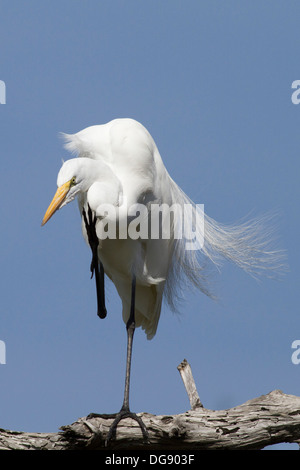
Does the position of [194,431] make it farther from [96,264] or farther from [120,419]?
[96,264]

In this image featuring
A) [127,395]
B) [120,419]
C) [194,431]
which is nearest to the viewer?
[194,431]

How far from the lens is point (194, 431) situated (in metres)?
5.36

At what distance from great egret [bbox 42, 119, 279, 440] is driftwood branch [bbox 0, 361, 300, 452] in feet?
0.28

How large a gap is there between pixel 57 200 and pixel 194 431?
159 cm

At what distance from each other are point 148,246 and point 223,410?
1.30 metres

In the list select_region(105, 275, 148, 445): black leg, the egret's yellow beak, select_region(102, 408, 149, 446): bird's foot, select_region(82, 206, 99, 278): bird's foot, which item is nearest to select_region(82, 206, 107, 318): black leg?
select_region(82, 206, 99, 278): bird's foot

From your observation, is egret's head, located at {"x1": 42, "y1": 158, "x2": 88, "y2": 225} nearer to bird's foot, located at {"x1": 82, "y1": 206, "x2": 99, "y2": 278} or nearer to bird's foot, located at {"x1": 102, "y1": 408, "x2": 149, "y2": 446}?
bird's foot, located at {"x1": 82, "y1": 206, "x2": 99, "y2": 278}

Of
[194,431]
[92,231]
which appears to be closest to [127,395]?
[194,431]

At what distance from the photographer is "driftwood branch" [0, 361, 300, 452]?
515 centimetres

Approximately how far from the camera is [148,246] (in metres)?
6.26

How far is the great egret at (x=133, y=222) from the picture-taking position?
5.69m

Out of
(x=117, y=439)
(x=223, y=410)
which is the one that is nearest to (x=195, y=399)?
(x=223, y=410)

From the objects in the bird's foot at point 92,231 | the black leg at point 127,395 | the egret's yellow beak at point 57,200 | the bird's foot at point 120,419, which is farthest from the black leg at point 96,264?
the bird's foot at point 120,419

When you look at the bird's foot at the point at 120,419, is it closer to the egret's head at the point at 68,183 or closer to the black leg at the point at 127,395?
the black leg at the point at 127,395
